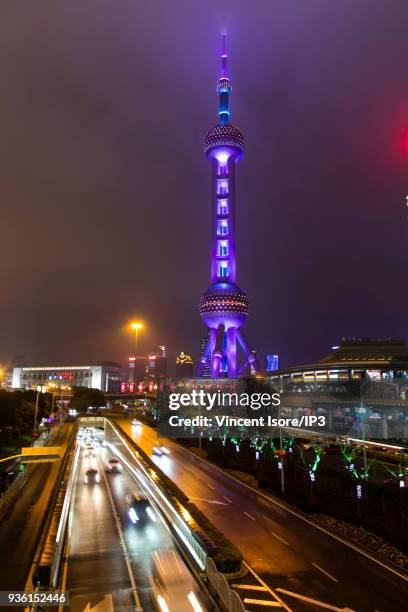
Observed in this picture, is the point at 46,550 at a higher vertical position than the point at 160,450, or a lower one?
lower

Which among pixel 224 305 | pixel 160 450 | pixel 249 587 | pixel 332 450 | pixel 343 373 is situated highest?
pixel 224 305

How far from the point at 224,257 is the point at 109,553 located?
152178 mm

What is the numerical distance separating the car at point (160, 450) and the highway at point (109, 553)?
25352 mm

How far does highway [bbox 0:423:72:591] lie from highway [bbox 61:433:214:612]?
7.53ft

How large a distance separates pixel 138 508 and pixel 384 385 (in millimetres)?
66075

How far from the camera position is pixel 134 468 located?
57250 mm

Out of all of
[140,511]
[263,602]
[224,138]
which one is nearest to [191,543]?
[263,602]

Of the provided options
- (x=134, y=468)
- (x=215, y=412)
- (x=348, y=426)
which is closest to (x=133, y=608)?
(x=134, y=468)

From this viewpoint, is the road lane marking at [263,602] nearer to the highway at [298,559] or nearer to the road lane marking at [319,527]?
the highway at [298,559]

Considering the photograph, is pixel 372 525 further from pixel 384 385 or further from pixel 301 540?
pixel 384 385

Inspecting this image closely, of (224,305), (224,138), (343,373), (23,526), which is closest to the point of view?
(23,526)

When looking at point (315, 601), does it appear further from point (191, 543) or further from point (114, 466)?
point (114, 466)

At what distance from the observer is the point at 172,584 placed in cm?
2247

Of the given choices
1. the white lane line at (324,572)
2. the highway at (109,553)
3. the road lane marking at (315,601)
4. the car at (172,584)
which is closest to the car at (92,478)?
the highway at (109,553)
